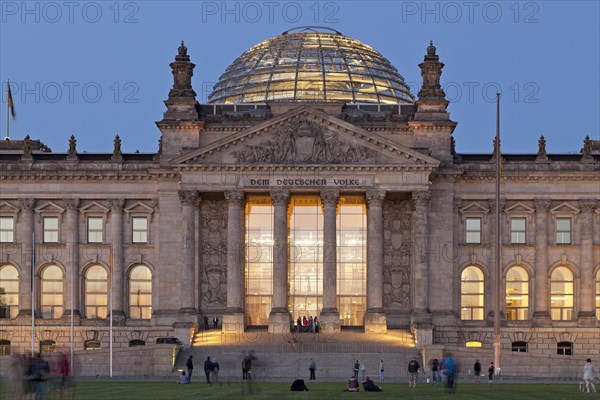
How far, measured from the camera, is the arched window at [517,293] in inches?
4323

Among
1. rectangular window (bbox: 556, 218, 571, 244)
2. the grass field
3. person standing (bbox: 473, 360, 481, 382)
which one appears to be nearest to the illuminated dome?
rectangular window (bbox: 556, 218, 571, 244)

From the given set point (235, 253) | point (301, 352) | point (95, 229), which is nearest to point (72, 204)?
point (95, 229)

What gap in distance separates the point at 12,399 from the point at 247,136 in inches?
2026

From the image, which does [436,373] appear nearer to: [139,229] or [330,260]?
[330,260]

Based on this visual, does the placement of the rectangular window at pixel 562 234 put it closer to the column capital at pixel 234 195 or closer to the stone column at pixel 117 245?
the column capital at pixel 234 195

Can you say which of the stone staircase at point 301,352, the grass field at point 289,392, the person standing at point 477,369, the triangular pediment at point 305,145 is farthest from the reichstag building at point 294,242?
the grass field at point 289,392

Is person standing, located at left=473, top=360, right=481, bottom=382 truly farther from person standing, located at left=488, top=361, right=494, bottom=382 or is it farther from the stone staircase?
the stone staircase

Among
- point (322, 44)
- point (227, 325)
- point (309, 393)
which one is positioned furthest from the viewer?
point (322, 44)

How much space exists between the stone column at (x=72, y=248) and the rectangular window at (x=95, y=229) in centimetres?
104

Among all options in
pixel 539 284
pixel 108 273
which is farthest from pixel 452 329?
pixel 108 273

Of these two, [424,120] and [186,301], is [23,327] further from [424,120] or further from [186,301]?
[424,120]

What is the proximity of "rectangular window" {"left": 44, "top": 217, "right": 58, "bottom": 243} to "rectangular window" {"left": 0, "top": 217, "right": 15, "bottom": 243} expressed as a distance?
8.35 feet

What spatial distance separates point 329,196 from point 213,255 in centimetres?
1077

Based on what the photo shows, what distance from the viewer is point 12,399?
5481 centimetres
